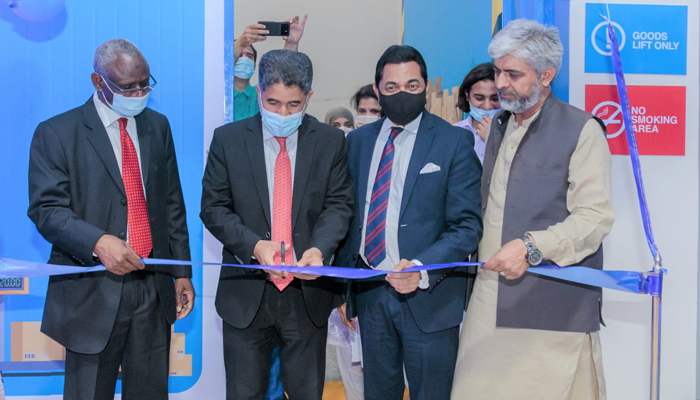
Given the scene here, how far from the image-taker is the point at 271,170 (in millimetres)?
2691

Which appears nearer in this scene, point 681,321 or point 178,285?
point 178,285

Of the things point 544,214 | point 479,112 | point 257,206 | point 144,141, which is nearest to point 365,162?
point 257,206

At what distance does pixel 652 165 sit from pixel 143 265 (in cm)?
255

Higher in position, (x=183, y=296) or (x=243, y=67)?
(x=243, y=67)

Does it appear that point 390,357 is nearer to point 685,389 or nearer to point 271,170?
point 271,170

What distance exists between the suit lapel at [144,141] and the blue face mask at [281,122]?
542 millimetres

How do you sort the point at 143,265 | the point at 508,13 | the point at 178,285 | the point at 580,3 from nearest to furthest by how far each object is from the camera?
the point at 143,265 → the point at 178,285 → the point at 580,3 → the point at 508,13

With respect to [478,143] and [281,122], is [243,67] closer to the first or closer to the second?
[281,122]

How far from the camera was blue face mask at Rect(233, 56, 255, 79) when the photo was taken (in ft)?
12.5

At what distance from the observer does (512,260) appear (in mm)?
2320

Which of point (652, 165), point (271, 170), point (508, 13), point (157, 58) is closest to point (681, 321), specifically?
point (652, 165)

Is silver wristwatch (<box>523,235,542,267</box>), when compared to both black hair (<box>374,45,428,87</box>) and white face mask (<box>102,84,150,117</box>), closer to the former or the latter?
black hair (<box>374,45,428,87</box>)

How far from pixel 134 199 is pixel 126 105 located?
15.8 inches

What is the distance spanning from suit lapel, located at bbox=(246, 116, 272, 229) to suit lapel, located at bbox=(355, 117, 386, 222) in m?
0.41
